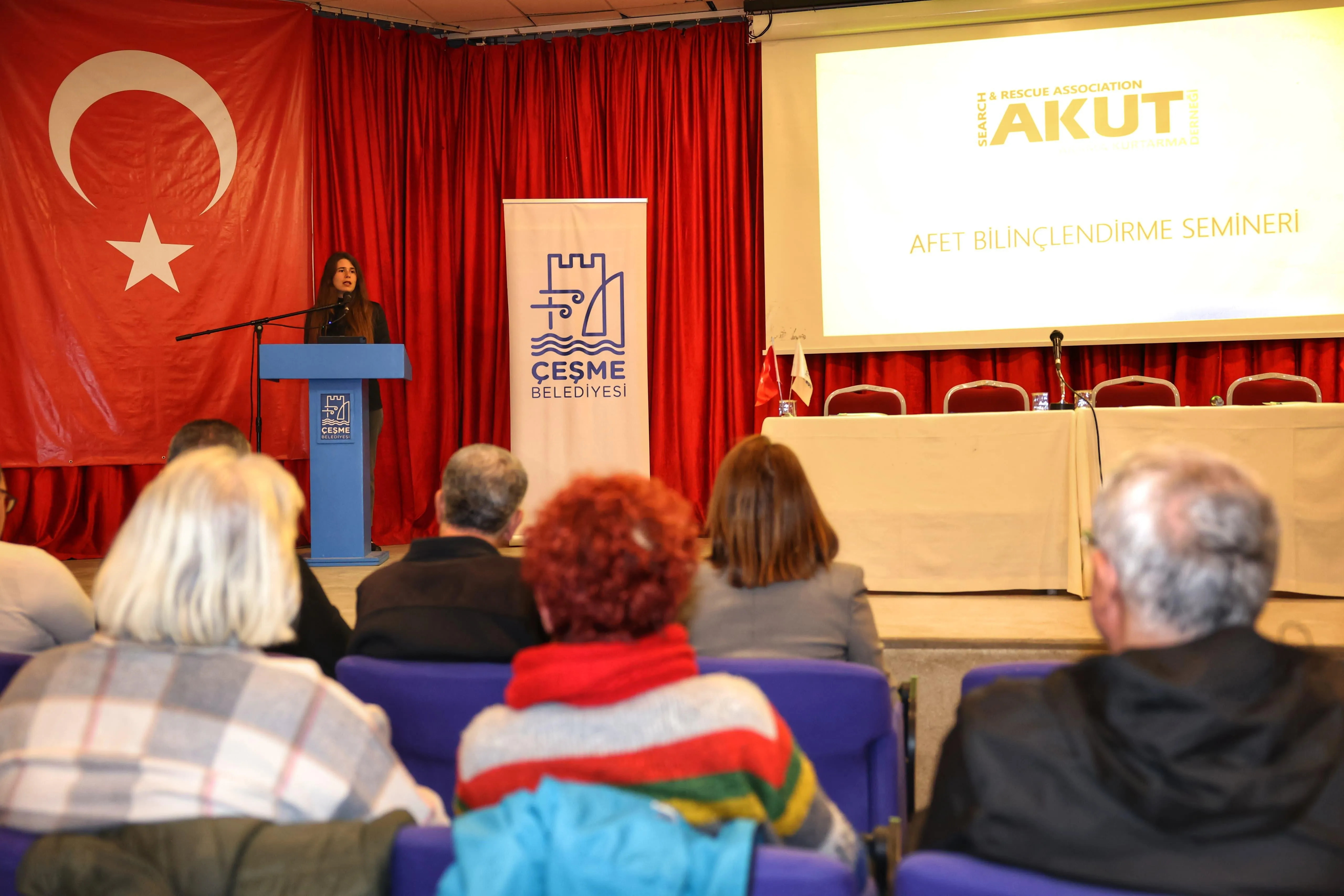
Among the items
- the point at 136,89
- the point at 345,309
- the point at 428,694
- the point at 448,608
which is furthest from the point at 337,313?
the point at 428,694

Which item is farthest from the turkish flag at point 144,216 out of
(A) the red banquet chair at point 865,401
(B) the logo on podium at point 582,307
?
(A) the red banquet chair at point 865,401

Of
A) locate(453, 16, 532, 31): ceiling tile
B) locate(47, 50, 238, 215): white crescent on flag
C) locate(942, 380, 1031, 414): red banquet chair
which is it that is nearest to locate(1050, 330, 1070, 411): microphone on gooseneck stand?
locate(942, 380, 1031, 414): red banquet chair

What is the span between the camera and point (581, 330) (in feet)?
18.3

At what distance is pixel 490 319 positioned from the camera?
649 centimetres

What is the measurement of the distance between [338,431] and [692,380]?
7.81 feet

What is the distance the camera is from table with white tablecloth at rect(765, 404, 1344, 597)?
3574 millimetres

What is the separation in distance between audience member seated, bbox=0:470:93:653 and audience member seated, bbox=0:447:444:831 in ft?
2.49

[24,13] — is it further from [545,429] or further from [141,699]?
[141,699]

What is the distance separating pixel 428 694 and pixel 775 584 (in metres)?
0.70

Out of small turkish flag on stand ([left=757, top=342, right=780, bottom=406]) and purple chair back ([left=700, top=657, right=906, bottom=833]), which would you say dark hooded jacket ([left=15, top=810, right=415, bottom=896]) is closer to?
purple chair back ([left=700, top=657, right=906, bottom=833])

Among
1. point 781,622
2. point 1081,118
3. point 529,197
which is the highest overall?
point 1081,118

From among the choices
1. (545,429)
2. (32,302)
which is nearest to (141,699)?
(545,429)

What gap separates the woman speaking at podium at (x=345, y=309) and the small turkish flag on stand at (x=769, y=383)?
2.03m

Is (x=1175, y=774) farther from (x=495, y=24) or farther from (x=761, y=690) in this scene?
(x=495, y=24)
